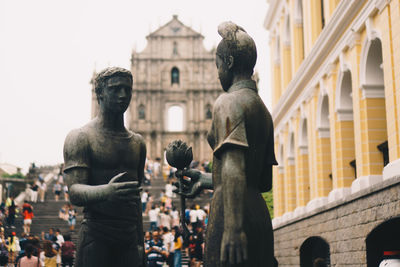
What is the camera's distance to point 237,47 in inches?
156

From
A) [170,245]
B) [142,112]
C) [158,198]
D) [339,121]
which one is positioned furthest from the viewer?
[142,112]

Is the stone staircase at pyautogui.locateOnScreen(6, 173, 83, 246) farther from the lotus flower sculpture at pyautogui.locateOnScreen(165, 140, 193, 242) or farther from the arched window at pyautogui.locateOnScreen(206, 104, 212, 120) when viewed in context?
the arched window at pyautogui.locateOnScreen(206, 104, 212, 120)

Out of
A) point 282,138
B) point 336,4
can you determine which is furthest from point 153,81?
Answer: point 336,4

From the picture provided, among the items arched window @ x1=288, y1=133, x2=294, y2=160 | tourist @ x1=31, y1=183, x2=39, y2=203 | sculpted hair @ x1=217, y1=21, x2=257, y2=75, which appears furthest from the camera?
tourist @ x1=31, y1=183, x2=39, y2=203

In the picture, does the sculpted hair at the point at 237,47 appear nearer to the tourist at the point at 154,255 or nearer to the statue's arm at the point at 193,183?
the statue's arm at the point at 193,183

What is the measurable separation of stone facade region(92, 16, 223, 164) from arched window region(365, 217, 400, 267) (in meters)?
50.0

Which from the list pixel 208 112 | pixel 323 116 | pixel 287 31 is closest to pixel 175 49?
pixel 208 112

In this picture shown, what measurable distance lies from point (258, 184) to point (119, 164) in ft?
3.98

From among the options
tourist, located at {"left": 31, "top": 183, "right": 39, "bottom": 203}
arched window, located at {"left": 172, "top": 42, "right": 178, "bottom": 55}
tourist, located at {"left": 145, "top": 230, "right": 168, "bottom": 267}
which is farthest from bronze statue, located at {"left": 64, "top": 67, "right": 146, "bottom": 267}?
arched window, located at {"left": 172, "top": 42, "right": 178, "bottom": 55}

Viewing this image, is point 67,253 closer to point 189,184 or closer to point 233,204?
point 189,184

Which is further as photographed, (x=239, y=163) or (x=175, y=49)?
(x=175, y=49)

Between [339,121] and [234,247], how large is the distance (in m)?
14.1

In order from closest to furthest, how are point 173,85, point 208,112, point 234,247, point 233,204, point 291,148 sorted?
point 234,247
point 233,204
point 291,148
point 208,112
point 173,85

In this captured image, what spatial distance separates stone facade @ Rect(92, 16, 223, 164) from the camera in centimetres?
6353
